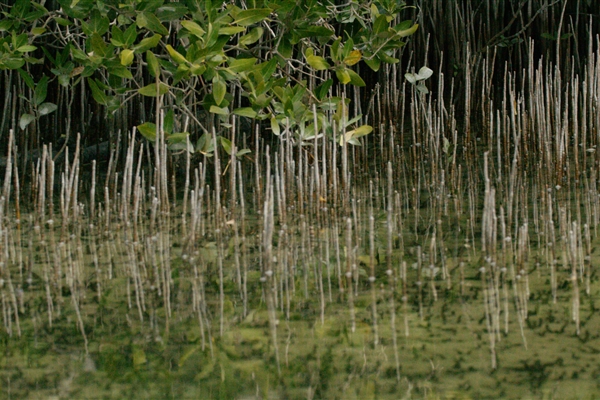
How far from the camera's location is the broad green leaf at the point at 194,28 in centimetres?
354

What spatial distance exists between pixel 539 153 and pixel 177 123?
159 centimetres

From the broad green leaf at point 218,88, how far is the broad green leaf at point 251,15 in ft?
0.72

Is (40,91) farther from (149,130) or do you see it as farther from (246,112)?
(246,112)

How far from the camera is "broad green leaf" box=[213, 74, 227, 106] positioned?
3.81m

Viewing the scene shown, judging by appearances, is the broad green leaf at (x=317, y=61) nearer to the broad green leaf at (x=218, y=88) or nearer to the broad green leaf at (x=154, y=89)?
the broad green leaf at (x=218, y=88)

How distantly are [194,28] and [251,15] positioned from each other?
243 millimetres

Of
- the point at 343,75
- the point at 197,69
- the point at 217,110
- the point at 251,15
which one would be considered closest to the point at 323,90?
the point at 343,75

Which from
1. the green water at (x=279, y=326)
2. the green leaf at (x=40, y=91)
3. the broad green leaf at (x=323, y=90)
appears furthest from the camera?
the green leaf at (x=40, y=91)

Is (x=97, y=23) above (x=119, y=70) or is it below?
above

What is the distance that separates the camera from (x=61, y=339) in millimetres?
2871

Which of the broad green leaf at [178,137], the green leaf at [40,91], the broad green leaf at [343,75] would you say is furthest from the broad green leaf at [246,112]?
the green leaf at [40,91]

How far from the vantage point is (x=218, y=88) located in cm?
383

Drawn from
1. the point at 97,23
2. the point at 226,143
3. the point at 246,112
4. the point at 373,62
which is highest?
the point at 97,23

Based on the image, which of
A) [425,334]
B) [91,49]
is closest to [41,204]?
[91,49]
